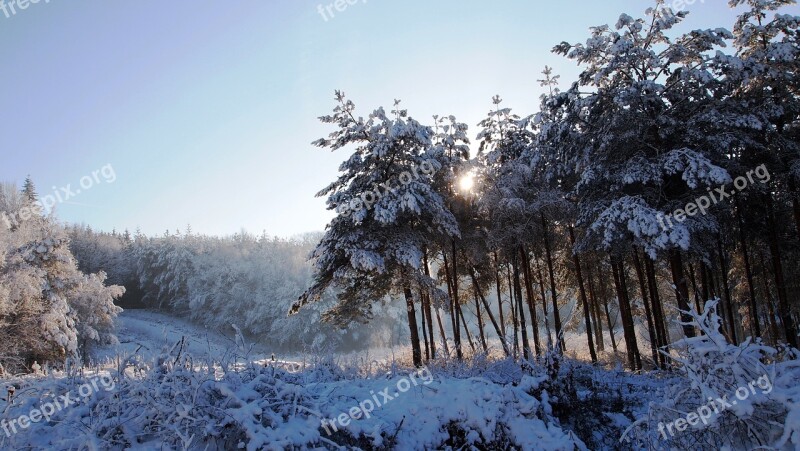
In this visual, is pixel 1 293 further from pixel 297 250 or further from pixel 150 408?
pixel 297 250

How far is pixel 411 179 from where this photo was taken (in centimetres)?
1555
